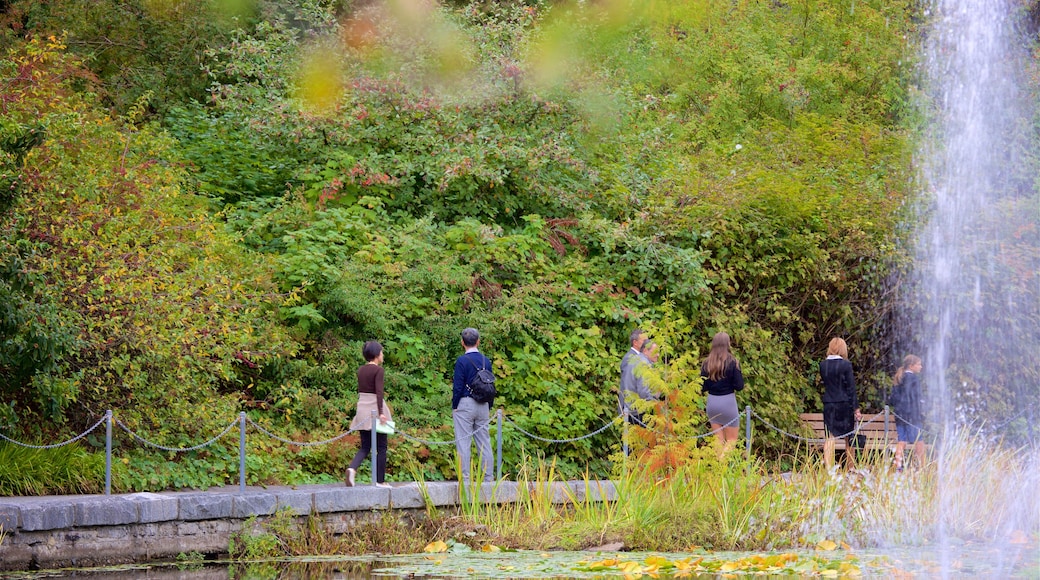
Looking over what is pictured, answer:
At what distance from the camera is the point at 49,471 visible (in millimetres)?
11234

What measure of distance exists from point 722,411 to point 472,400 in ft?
8.29

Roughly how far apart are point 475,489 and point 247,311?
3453 mm

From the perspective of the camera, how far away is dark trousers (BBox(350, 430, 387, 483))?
40.4ft

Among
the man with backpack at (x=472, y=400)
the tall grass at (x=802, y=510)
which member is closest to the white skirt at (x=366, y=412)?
the man with backpack at (x=472, y=400)

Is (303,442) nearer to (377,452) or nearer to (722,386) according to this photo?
(377,452)

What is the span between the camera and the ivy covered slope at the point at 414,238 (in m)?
12.8

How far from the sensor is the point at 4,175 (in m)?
11.1

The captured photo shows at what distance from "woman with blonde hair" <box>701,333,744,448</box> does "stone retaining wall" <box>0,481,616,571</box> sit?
6.58 feet

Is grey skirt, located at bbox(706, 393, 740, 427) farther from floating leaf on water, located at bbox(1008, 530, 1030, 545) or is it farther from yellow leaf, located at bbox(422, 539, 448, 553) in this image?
yellow leaf, located at bbox(422, 539, 448, 553)

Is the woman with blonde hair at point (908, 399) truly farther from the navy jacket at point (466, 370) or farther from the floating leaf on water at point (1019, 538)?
the navy jacket at point (466, 370)

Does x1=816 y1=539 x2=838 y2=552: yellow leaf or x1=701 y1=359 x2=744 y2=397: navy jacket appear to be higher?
x1=701 y1=359 x2=744 y2=397: navy jacket

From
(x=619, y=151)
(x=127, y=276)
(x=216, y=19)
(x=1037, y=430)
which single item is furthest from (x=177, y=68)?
(x=1037, y=430)

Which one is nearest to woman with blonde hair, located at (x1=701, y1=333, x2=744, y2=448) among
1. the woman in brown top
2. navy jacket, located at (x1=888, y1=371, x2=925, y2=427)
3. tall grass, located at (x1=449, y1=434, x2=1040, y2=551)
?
navy jacket, located at (x1=888, y1=371, x2=925, y2=427)

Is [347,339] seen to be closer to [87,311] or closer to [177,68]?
[87,311]
